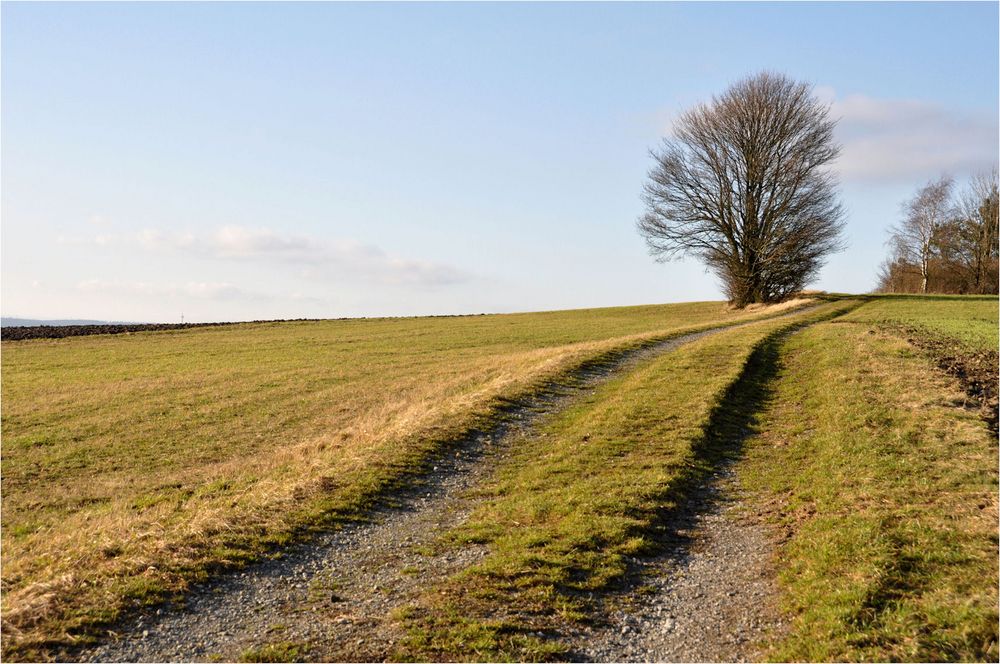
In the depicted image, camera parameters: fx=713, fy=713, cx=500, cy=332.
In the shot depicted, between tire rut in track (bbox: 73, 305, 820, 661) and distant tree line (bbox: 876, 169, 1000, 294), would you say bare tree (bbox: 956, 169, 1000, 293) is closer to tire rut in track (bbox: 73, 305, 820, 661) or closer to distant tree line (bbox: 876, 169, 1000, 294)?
distant tree line (bbox: 876, 169, 1000, 294)

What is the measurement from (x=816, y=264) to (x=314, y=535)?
176 feet

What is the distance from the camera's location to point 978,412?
15.1m

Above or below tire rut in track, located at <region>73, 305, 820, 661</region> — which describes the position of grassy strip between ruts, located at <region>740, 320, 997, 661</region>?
above

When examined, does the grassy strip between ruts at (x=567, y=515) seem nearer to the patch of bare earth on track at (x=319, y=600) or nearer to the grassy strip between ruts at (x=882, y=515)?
the patch of bare earth on track at (x=319, y=600)

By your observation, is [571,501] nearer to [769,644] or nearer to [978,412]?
[769,644]

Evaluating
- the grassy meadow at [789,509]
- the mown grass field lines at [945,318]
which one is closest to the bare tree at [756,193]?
the mown grass field lines at [945,318]

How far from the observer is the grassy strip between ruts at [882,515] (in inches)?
275

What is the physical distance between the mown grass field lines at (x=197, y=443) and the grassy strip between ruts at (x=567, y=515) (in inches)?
93.7

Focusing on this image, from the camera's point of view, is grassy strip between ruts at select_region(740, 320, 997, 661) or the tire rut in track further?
the tire rut in track

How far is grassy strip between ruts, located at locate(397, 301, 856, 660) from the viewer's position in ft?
24.3

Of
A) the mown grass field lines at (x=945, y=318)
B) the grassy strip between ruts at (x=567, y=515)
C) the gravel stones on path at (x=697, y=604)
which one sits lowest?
the gravel stones on path at (x=697, y=604)

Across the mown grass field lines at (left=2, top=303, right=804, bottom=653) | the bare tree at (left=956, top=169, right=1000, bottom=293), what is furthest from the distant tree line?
the mown grass field lines at (left=2, top=303, right=804, bottom=653)

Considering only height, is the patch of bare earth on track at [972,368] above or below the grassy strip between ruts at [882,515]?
above

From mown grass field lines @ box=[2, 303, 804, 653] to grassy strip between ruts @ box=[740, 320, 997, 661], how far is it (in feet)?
21.7
